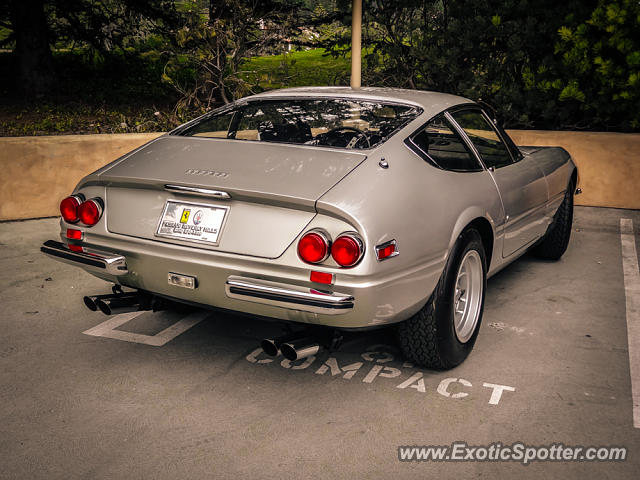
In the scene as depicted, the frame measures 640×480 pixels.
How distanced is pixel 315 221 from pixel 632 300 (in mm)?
3115

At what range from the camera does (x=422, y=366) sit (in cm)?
372

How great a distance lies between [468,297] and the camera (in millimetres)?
3906

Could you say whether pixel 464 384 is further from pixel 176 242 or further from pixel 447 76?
pixel 447 76

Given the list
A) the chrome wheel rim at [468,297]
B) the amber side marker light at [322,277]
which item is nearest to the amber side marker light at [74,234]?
the amber side marker light at [322,277]

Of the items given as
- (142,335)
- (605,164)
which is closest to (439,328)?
(142,335)

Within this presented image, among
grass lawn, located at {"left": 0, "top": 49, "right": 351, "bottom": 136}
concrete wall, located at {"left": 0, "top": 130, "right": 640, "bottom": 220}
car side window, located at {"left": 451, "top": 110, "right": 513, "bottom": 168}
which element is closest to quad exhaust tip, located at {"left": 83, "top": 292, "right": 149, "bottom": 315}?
car side window, located at {"left": 451, "top": 110, "right": 513, "bottom": 168}

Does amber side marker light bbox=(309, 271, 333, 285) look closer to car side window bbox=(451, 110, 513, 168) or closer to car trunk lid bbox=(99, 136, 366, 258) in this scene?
car trunk lid bbox=(99, 136, 366, 258)

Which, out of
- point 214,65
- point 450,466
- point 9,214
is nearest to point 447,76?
point 214,65

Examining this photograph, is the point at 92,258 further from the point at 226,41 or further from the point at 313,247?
the point at 226,41

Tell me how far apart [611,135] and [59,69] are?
9.30 metres

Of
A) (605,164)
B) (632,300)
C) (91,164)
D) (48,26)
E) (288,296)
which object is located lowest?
(632,300)

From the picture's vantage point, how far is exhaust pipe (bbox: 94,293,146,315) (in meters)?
3.57

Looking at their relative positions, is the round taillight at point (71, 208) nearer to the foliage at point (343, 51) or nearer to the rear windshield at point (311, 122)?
the rear windshield at point (311, 122)

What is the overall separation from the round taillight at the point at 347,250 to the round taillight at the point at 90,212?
1.39m
